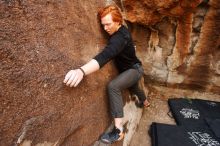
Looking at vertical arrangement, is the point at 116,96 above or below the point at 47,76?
below

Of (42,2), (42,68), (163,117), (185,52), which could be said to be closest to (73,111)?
(42,68)

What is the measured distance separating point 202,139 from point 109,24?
1727 millimetres

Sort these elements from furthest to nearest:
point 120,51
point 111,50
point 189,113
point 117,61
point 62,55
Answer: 1. point 189,113
2. point 117,61
3. point 120,51
4. point 111,50
5. point 62,55

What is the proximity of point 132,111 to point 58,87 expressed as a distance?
1485 mm

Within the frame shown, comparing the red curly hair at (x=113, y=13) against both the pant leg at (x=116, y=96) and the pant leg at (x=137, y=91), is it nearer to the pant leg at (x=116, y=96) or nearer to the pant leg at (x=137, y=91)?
the pant leg at (x=116, y=96)

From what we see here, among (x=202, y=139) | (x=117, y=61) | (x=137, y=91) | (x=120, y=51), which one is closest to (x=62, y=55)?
(x=120, y=51)

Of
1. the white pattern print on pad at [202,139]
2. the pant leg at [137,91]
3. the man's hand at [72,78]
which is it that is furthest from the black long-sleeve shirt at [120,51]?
the white pattern print on pad at [202,139]

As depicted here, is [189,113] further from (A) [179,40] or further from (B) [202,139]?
(A) [179,40]

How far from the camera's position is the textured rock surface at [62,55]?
1.69 meters

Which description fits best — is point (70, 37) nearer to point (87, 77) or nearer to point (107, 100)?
point (87, 77)

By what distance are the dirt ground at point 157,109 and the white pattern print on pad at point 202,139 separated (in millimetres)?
395

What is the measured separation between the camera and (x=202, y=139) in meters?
3.16

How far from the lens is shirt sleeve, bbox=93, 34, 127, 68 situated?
7.22 feet

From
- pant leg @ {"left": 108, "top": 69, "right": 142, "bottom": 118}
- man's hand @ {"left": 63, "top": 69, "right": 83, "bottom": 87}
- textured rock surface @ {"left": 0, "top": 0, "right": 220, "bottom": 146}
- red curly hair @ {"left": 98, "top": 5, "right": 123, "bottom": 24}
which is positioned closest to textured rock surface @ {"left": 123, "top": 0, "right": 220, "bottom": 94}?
textured rock surface @ {"left": 0, "top": 0, "right": 220, "bottom": 146}
